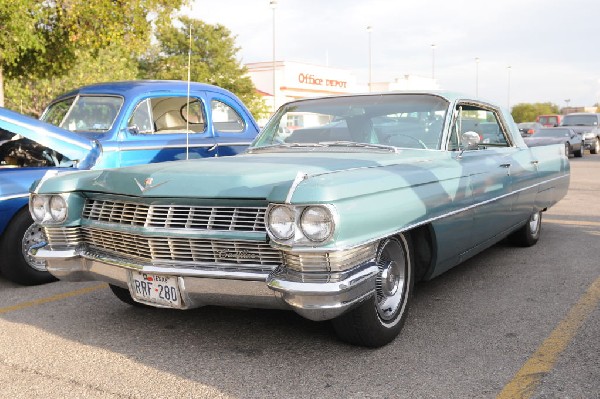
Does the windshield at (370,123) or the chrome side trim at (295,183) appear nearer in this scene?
the chrome side trim at (295,183)

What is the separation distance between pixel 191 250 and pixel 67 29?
10634mm

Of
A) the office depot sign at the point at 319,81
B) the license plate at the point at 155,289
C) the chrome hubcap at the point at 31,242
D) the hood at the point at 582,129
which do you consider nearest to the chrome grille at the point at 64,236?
the license plate at the point at 155,289

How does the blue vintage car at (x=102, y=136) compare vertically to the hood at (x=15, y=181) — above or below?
above

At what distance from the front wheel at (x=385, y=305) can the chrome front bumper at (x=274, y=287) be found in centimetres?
26

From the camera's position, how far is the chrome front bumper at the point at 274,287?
2979 millimetres

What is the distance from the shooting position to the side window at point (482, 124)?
16.1ft

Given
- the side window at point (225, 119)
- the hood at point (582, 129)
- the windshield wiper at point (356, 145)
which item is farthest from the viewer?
the hood at point (582, 129)

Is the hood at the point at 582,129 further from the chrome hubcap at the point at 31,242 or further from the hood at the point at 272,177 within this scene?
the chrome hubcap at the point at 31,242

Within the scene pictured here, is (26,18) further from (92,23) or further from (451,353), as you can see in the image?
Result: (451,353)

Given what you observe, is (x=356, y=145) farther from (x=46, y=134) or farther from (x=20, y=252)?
(x=20, y=252)

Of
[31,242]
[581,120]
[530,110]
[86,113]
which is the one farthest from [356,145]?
[530,110]

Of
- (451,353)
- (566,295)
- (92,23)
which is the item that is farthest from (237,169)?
(92,23)

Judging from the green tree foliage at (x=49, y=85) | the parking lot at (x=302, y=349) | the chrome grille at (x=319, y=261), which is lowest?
the parking lot at (x=302, y=349)

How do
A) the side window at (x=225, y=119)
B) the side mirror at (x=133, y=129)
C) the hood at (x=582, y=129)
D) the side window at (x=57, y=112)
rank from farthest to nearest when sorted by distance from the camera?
the hood at (x=582, y=129)
the side window at (x=225, y=119)
the side window at (x=57, y=112)
the side mirror at (x=133, y=129)
